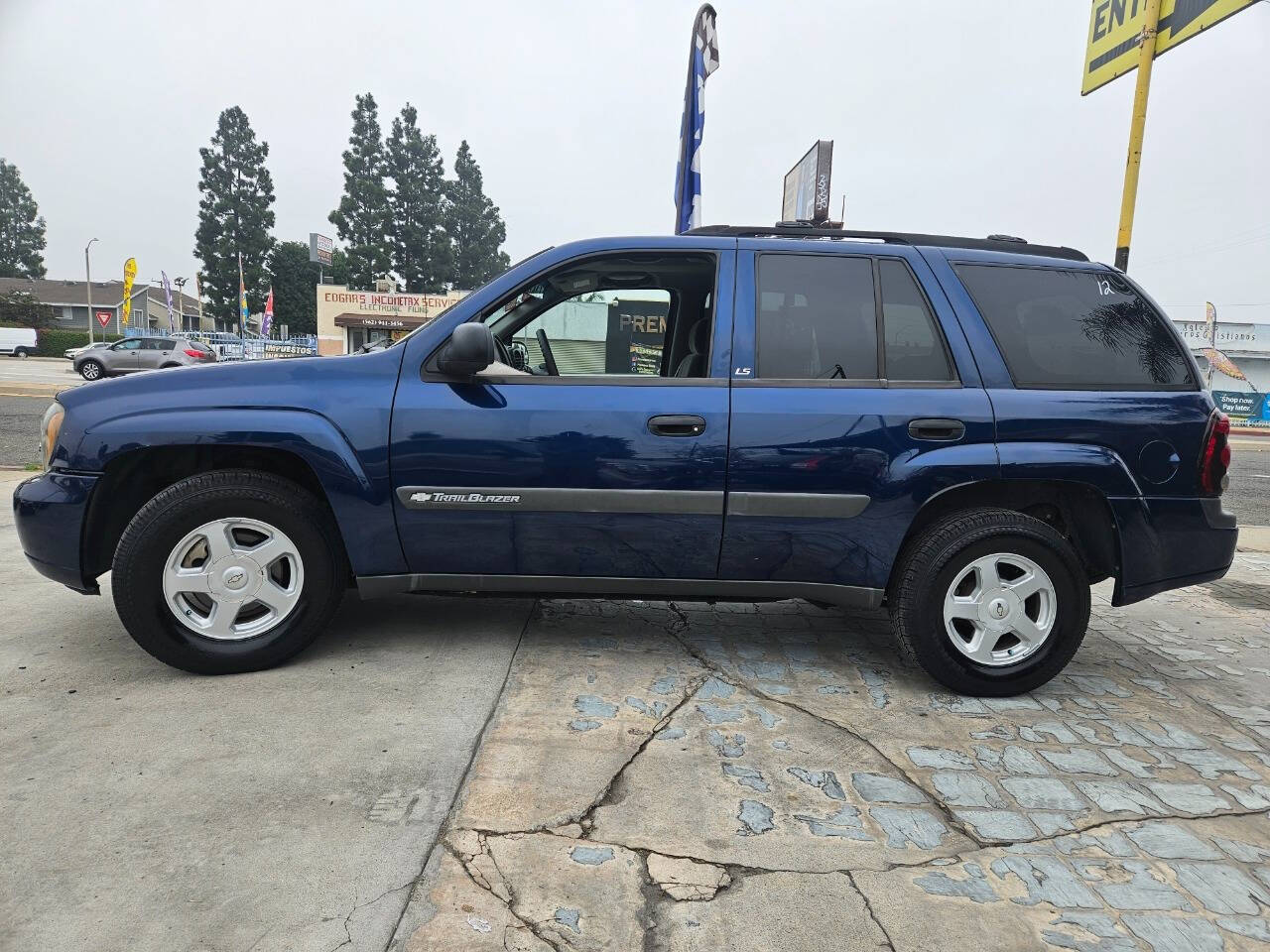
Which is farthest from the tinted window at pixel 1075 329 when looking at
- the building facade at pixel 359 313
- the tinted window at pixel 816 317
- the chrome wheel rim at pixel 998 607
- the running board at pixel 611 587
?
the building facade at pixel 359 313

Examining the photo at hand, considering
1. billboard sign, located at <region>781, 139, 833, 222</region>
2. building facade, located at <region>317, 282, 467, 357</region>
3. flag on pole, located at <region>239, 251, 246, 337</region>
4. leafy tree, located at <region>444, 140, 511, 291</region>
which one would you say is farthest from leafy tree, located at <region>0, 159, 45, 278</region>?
billboard sign, located at <region>781, 139, 833, 222</region>

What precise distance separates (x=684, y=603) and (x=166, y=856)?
8.93 feet

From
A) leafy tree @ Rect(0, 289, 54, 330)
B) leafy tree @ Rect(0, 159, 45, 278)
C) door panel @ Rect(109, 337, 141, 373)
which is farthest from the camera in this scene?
leafy tree @ Rect(0, 159, 45, 278)

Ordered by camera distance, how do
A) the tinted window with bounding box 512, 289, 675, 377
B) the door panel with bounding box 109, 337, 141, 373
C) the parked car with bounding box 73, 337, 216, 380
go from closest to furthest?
the tinted window with bounding box 512, 289, 675, 377 < the parked car with bounding box 73, 337, 216, 380 < the door panel with bounding box 109, 337, 141, 373

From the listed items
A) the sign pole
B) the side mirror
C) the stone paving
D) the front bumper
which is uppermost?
the sign pole

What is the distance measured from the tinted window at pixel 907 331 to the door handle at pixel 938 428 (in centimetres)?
19

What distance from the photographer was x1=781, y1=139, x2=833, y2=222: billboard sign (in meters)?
8.58

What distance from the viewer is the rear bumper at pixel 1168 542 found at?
317cm

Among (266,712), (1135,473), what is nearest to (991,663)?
(1135,473)

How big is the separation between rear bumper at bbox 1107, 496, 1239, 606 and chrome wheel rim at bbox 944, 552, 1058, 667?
1.04ft

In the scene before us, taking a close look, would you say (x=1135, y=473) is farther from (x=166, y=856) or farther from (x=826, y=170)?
(x=826, y=170)

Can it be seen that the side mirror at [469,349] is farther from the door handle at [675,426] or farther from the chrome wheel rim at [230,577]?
the chrome wheel rim at [230,577]

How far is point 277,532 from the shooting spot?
3.08 metres

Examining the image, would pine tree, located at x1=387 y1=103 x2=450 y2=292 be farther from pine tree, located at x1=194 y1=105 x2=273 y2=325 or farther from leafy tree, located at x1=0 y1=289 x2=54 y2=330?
leafy tree, located at x1=0 y1=289 x2=54 y2=330
